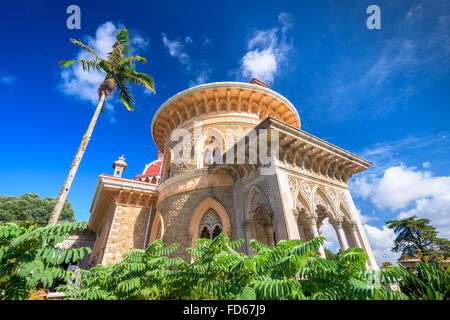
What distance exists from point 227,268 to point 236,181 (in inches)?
219

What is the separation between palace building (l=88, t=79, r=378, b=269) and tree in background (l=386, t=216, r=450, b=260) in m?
26.3

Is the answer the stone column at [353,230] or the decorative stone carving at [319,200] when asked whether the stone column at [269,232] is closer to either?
the decorative stone carving at [319,200]

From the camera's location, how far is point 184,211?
8.75m

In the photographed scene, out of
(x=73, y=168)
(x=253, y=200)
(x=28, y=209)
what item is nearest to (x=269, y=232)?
(x=253, y=200)

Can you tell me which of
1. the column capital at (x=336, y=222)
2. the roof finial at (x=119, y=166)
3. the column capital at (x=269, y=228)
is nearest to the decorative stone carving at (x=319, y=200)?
the column capital at (x=336, y=222)

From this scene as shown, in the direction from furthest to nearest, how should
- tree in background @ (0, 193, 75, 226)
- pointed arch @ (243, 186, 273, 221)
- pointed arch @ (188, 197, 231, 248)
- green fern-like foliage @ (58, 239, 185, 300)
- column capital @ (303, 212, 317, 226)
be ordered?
tree in background @ (0, 193, 75, 226) < pointed arch @ (188, 197, 231, 248) < pointed arch @ (243, 186, 273, 221) < column capital @ (303, 212, 317, 226) < green fern-like foliage @ (58, 239, 185, 300)

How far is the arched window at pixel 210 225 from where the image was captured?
825 cm

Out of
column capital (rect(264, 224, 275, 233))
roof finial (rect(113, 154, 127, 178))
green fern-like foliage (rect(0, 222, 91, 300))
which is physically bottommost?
green fern-like foliage (rect(0, 222, 91, 300))

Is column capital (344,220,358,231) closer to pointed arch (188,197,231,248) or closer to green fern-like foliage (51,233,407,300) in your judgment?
pointed arch (188,197,231,248)

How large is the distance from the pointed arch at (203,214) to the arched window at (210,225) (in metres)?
0.16

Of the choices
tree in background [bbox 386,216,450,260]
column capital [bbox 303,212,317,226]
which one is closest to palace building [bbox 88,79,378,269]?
column capital [bbox 303,212,317,226]

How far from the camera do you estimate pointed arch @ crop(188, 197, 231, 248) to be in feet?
26.4
